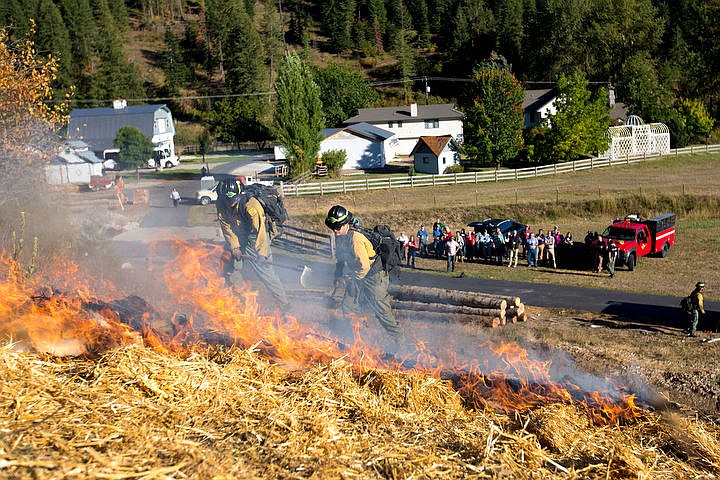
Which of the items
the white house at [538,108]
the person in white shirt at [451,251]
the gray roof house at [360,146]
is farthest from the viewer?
the white house at [538,108]

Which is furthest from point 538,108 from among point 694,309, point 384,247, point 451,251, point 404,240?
point 384,247

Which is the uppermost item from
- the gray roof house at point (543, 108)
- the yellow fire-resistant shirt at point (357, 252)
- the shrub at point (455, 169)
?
the gray roof house at point (543, 108)

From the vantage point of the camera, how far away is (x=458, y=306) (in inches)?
624

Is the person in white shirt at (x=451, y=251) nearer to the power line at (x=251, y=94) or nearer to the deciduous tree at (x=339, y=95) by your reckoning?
the deciduous tree at (x=339, y=95)

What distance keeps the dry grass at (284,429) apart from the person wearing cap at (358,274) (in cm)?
230

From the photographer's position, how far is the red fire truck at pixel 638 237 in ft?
82.3

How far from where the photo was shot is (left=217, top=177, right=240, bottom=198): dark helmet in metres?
13.3

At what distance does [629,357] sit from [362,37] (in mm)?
114452

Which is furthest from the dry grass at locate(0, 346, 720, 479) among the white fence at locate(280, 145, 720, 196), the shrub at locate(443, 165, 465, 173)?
the shrub at locate(443, 165, 465, 173)

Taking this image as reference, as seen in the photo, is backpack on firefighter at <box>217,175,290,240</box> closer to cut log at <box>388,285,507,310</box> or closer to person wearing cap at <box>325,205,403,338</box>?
person wearing cap at <box>325,205,403,338</box>

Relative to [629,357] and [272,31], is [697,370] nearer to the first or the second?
[629,357]

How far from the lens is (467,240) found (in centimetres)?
2811

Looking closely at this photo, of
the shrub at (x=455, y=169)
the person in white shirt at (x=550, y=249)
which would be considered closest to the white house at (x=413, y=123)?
the shrub at (x=455, y=169)

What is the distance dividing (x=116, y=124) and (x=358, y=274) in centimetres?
6719
